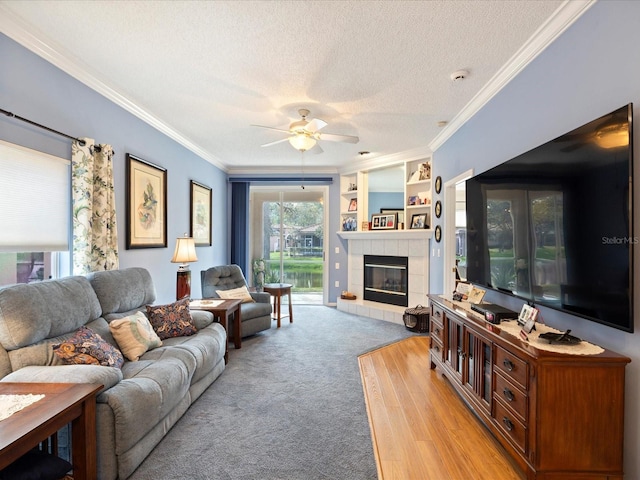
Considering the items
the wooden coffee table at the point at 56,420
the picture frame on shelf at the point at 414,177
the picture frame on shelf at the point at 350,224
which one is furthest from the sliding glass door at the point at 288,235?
the wooden coffee table at the point at 56,420

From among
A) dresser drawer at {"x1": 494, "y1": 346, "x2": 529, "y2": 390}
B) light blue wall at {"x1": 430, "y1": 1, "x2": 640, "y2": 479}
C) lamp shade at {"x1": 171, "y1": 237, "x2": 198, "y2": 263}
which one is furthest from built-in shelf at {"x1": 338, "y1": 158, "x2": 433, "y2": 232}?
dresser drawer at {"x1": 494, "y1": 346, "x2": 529, "y2": 390}

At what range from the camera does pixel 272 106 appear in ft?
11.1

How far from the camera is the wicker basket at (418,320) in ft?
15.5

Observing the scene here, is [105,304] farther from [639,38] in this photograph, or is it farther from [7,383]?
[639,38]

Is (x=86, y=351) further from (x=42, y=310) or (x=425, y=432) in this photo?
(x=425, y=432)

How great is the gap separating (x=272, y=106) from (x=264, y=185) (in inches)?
124

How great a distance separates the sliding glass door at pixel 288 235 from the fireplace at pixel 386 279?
1.03 m

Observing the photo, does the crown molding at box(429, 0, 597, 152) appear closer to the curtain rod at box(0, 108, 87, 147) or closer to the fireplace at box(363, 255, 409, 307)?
the fireplace at box(363, 255, 409, 307)

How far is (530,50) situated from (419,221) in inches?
123

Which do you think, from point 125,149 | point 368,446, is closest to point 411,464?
point 368,446

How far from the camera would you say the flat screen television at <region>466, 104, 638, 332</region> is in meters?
1.49

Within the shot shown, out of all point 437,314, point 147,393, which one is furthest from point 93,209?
point 437,314

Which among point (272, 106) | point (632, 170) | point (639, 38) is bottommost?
point (632, 170)

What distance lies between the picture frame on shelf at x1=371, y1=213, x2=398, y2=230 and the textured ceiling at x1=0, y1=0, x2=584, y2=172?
206cm
